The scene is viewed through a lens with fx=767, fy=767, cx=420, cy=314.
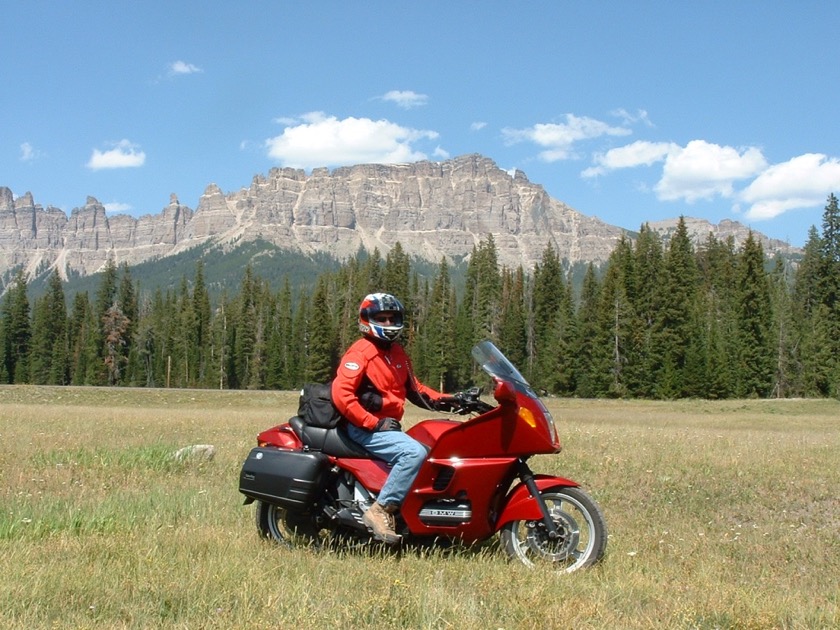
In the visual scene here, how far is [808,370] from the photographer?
70.1 meters

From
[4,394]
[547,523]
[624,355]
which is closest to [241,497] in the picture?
[547,523]

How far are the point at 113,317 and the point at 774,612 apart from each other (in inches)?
4288

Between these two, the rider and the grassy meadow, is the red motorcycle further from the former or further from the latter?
the grassy meadow

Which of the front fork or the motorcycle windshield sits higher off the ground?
the motorcycle windshield

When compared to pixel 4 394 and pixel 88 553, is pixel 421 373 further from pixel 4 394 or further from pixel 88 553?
pixel 88 553

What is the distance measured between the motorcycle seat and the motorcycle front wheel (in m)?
1.60

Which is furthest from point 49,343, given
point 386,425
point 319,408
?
Result: point 386,425

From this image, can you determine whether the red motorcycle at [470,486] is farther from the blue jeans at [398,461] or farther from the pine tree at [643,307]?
the pine tree at [643,307]

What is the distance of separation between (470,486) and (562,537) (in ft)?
3.02

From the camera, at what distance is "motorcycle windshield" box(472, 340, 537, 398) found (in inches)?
271

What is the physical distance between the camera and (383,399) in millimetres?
7422

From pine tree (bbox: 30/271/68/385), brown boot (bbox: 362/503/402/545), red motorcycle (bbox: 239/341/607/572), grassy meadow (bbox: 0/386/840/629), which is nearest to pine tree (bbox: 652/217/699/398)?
grassy meadow (bbox: 0/386/840/629)

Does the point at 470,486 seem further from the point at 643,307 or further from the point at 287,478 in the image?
the point at 643,307

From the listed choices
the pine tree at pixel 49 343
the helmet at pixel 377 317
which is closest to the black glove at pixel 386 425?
the helmet at pixel 377 317
